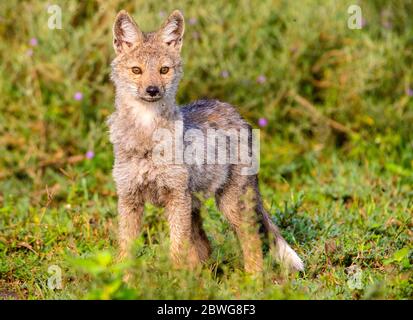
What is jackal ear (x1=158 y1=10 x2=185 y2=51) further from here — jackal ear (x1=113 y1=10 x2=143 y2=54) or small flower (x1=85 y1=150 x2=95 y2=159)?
small flower (x1=85 y1=150 x2=95 y2=159)

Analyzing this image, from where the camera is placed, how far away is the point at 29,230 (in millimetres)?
6070

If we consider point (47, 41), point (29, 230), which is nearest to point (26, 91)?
point (47, 41)

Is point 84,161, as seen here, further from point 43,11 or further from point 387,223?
point 387,223

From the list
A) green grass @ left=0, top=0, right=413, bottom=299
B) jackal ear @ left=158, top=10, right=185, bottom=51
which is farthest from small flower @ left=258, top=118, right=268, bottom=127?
jackal ear @ left=158, top=10, right=185, bottom=51

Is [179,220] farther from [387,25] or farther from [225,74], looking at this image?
[387,25]

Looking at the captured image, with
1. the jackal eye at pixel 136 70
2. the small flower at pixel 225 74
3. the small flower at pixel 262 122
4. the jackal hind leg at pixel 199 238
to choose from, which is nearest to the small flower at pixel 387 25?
the small flower at pixel 262 122

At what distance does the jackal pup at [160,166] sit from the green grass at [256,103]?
76cm

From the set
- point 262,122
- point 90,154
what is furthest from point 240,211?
point 262,122

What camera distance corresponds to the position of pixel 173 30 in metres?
5.34

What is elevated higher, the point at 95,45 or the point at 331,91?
the point at 95,45

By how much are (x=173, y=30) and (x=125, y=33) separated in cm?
35

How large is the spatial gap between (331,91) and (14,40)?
3.52 meters

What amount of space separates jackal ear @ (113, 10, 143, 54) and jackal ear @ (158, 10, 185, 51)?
17 cm

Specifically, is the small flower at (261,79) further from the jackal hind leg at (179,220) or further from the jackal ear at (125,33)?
the jackal hind leg at (179,220)
